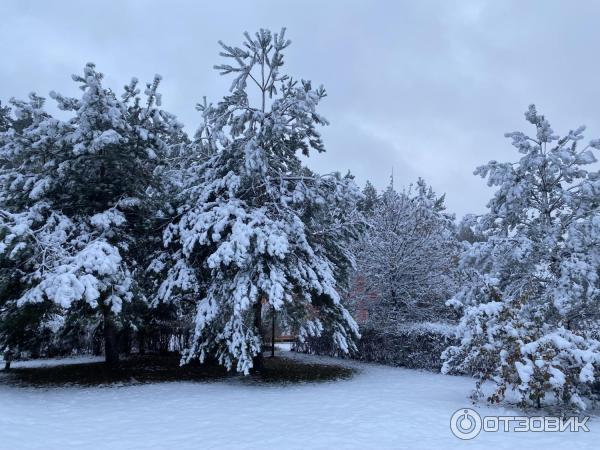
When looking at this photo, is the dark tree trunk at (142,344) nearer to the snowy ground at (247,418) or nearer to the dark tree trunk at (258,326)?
the dark tree trunk at (258,326)

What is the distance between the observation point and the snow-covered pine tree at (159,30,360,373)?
11.1 metres

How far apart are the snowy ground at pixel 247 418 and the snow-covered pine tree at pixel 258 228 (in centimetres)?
150

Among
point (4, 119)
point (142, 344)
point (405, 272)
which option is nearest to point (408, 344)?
point (405, 272)

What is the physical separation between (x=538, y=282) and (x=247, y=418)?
7.23 m

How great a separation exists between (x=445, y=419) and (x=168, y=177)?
10197mm

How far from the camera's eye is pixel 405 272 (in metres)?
17.2

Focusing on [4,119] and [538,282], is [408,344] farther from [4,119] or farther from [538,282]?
[4,119]

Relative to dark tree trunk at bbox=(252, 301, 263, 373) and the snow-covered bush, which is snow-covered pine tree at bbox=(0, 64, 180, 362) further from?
the snow-covered bush

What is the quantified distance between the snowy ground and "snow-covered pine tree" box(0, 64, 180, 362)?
2174mm

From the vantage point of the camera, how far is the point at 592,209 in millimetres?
9789

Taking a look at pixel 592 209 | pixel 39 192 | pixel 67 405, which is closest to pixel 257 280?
pixel 67 405

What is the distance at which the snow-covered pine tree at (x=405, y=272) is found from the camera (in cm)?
1712

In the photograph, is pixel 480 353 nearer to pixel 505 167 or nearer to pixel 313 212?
pixel 505 167

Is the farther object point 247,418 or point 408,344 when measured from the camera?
point 408,344
